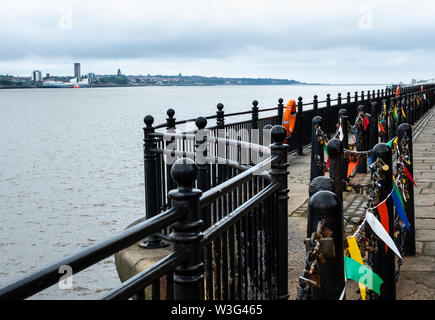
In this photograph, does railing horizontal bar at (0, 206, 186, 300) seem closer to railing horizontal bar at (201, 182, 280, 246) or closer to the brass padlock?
railing horizontal bar at (201, 182, 280, 246)

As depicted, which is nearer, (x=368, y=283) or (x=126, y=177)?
(x=368, y=283)

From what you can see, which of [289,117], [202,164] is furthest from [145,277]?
[289,117]

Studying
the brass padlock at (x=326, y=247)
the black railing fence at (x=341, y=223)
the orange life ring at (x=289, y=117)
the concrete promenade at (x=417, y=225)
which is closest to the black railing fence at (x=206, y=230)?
the black railing fence at (x=341, y=223)

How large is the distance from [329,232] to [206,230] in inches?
26.4

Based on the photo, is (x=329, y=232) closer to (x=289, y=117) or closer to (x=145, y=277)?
(x=145, y=277)

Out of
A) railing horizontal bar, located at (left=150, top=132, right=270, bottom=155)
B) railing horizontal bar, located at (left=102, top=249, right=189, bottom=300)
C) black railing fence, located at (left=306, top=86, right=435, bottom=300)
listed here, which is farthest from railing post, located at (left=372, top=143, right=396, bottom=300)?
railing horizontal bar, located at (left=102, top=249, right=189, bottom=300)

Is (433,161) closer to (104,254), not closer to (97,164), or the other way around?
(104,254)

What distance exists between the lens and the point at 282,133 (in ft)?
13.9

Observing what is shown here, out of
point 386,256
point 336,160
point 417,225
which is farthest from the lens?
point 417,225

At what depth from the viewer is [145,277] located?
2.25 meters

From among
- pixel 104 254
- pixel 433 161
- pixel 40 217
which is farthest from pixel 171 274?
pixel 40 217

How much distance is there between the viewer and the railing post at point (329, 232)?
3.00 metres

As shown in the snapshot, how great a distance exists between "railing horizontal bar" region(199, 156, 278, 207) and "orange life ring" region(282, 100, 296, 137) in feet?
33.9
